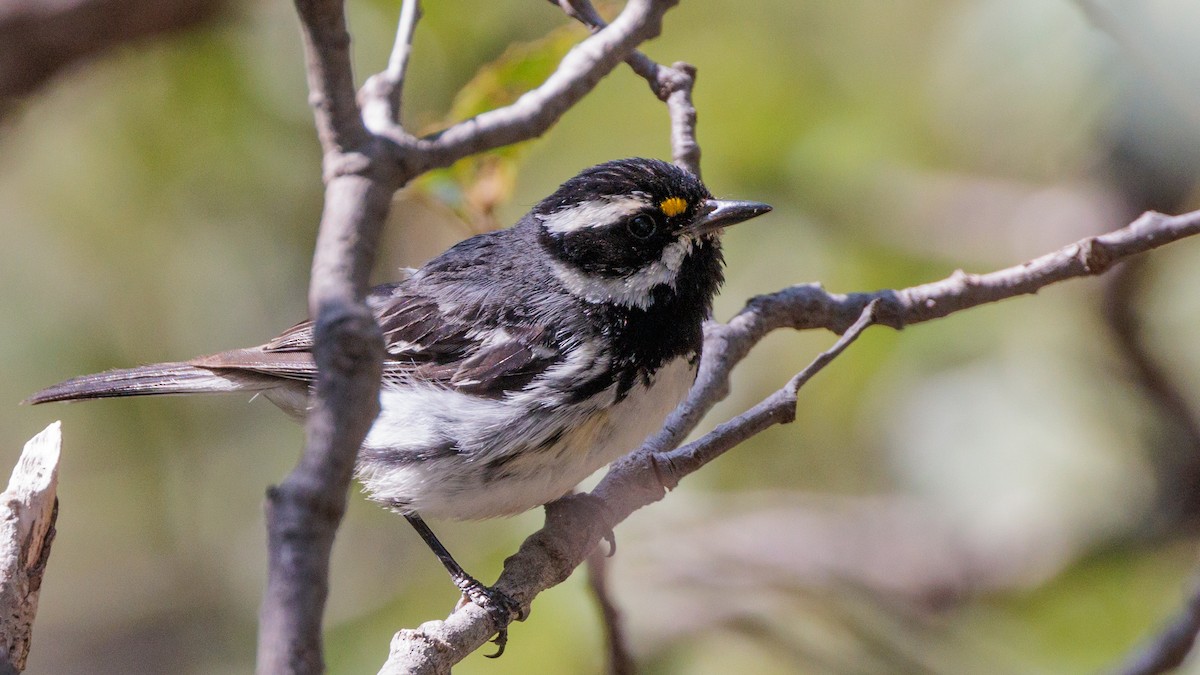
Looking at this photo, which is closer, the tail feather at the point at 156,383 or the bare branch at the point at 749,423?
the bare branch at the point at 749,423

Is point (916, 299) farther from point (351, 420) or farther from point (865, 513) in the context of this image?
point (351, 420)

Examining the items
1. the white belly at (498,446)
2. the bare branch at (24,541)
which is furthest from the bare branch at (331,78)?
the white belly at (498,446)

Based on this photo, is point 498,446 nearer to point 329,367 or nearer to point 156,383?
point 156,383

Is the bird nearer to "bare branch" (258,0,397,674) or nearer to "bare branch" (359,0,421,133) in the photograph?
"bare branch" (359,0,421,133)

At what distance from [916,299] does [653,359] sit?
0.82 metres

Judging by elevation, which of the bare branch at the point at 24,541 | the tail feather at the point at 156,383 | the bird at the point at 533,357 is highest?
the tail feather at the point at 156,383

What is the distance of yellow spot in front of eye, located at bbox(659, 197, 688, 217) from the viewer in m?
3.62

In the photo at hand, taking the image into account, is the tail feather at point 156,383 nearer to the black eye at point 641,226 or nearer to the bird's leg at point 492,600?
the bird's leg at point 492,600

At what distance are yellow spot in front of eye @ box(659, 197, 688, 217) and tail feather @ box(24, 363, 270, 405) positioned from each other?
156 cm

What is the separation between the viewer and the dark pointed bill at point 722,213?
3590 millimetres

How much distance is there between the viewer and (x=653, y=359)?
343 centimetres

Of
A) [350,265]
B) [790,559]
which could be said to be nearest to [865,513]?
[790,559]

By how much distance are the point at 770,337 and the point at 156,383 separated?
2560 millimetres

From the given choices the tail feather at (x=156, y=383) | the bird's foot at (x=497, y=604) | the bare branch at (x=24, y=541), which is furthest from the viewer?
the tail feather at (x=156, y=383)
